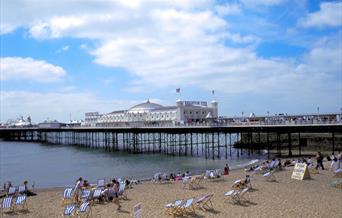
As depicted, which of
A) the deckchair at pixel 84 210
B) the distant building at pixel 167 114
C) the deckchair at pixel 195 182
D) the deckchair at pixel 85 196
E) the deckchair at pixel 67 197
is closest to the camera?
the deckchair at pixel 84 210

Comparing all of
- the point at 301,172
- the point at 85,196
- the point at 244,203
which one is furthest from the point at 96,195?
the point at 301,172

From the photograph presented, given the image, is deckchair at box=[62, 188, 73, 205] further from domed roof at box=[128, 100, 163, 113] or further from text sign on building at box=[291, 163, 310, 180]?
domed roof at box=[128, 100, 163, 113]

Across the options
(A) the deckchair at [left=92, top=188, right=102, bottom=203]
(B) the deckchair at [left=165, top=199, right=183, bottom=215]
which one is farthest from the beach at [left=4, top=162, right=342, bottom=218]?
(A) the deckchair at [left=92, top=188, right=102, bottom=203]

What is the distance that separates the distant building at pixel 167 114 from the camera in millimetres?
Answer: 57472

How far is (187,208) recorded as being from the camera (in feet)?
37.8

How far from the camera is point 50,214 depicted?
11711mm

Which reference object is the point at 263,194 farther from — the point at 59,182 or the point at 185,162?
the point at 185,162

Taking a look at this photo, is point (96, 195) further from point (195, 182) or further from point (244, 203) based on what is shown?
point (195, 182)

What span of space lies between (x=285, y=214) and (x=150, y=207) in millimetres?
3989

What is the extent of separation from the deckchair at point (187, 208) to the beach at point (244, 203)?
22 centimetres

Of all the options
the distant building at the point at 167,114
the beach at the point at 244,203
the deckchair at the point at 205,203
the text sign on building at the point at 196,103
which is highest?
the text sign on building at the point at 196,103

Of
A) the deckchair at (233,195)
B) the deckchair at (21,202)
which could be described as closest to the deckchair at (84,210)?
the deckchair at (21,202)

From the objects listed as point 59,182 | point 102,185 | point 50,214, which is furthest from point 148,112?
point 50,214

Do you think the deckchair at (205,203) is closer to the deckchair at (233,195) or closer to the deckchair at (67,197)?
the deckchair at (233,195)
